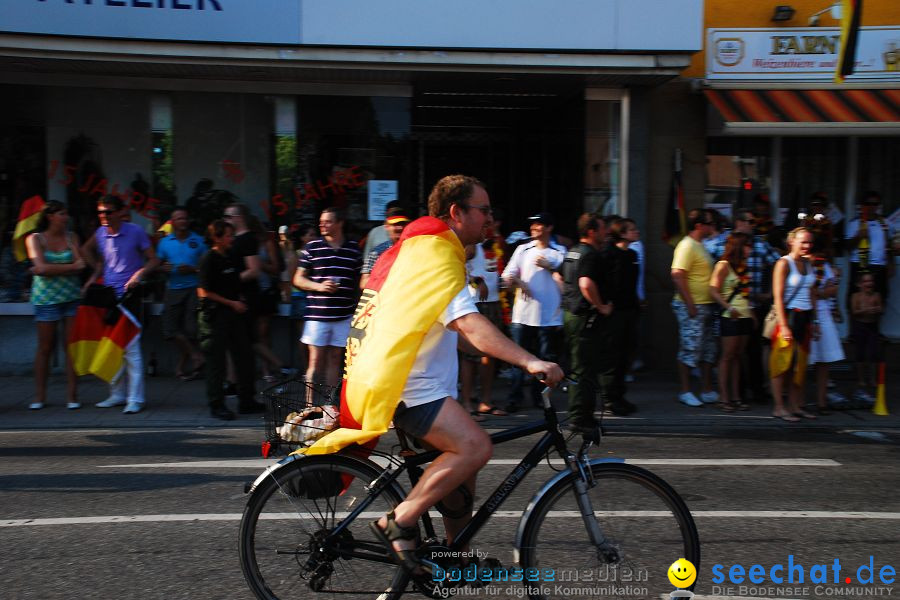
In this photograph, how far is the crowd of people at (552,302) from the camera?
7.66m

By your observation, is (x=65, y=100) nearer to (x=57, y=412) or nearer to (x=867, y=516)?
(x=57, y=412)

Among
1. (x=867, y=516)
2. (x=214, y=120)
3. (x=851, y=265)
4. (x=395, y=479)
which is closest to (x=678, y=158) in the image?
(x=851, y=265)

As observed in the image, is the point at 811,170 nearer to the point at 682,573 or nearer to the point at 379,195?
the point at 379,195

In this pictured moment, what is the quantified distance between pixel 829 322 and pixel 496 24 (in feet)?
16.3

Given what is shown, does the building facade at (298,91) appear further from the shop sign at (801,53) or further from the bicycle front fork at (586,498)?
the bicycle front fork at (586,498)

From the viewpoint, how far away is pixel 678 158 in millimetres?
11086

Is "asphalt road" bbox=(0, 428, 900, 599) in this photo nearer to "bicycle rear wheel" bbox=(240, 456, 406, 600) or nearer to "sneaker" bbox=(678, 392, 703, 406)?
"bicycle rear wheel" bbox=(240, 456, 406, 600)

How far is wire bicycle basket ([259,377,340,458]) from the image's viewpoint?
3604 mm

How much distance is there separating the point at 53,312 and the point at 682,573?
686 cm

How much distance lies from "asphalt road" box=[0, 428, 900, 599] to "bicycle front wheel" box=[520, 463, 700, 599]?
0.09ft

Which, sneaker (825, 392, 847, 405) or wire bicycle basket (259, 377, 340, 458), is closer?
wire bicycle basket (259, 377, 340, 458)

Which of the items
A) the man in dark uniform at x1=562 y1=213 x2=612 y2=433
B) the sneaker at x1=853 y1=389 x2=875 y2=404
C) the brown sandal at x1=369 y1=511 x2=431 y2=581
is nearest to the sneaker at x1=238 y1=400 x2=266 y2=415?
the man in dark uniform at x1=562 y1=213 x2=612 y2=433

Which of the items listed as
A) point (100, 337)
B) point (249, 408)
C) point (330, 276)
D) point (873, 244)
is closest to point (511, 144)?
point (873, 244)

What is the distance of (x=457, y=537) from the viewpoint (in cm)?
355
